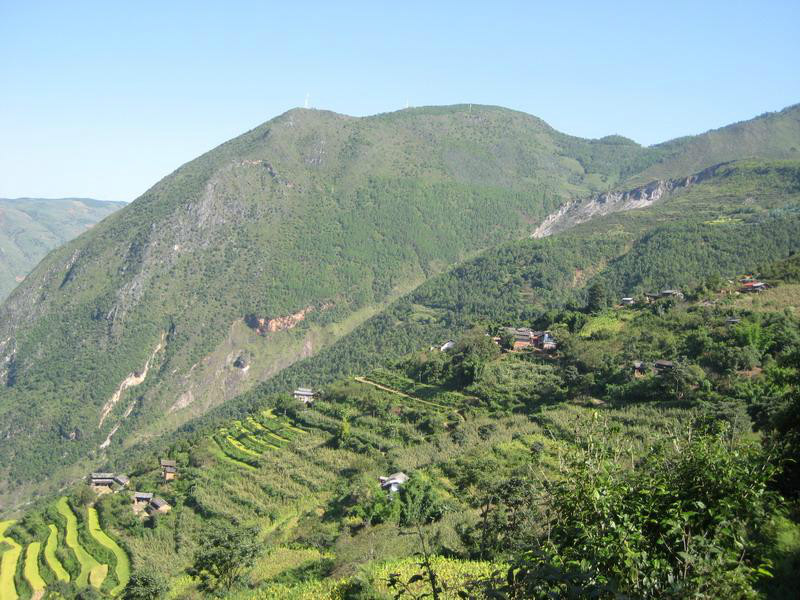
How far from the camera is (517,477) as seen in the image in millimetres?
32062

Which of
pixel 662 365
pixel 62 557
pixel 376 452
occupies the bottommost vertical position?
pixel 62 557

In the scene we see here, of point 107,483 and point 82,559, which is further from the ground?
point 82,559

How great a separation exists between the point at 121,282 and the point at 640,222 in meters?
152

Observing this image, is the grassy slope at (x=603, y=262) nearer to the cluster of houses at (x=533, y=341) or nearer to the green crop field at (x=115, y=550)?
the cluster of houses at (x=533, y=341)

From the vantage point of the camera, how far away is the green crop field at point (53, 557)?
156ft

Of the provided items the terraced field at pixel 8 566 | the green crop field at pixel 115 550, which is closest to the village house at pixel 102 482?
the green crop field at pixel 115 550

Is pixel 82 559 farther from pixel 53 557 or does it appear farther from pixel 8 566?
pixel 8 566

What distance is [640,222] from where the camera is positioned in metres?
150

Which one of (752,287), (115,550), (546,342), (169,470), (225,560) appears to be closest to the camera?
(225,560)

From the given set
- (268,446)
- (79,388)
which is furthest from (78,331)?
(268,446)

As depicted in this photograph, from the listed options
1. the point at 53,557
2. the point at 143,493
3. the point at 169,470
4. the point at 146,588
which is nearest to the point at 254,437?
the point at 169,470

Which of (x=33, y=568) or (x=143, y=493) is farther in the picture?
(x=143, y=493)

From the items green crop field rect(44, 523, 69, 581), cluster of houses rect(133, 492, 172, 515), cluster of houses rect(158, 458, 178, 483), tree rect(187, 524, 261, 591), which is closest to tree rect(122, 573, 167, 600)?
tree rect(187, 524, 261, 591)

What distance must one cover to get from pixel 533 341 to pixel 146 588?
43.0 metres
